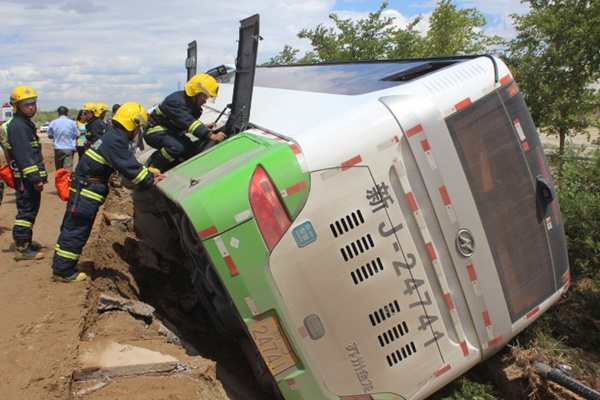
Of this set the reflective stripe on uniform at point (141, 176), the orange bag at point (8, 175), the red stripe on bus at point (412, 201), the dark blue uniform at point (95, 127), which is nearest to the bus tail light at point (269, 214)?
the red stripe on bus at point (412, 201)

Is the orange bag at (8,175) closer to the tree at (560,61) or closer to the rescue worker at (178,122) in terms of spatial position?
the rescue worker at (178,122)

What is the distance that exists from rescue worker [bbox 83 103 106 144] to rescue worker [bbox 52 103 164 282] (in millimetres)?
4044

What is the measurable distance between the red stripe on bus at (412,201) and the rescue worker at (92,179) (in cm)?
232

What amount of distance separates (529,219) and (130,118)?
3263 mm

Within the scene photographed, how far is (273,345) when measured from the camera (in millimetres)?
2842

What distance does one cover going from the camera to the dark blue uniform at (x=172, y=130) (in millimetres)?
4574

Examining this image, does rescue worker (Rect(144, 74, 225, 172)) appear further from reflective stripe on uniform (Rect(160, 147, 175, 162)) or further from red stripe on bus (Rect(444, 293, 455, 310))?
red stripe on bus (Rect(444, 293, 455, 310))

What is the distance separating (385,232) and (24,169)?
13.7 feet

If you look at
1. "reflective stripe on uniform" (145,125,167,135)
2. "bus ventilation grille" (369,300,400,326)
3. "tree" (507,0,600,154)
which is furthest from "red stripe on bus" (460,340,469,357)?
"tree" (507,0,600,154)

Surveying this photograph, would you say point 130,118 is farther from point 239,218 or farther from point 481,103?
point 481,103

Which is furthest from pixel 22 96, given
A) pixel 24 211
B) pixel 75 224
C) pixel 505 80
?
pixel 505 80

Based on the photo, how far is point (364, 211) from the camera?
2775mm

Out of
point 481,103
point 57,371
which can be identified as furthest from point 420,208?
point 57,371

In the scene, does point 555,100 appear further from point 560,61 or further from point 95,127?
point 95,127
